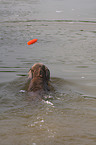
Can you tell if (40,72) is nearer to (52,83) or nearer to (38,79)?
(38,79)

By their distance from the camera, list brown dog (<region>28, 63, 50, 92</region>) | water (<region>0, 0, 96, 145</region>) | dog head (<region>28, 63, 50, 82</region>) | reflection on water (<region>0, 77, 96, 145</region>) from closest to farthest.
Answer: reflection on water (<region>0, 77, 96, 145</region>) → water (<region>0, 0, 96, 145</region>) → brown dog (<region>28, 63, 50, 92</region>) → dog head (<region>28, 63, 50, 82</region>)

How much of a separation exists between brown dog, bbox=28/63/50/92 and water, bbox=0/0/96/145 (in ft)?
0.82

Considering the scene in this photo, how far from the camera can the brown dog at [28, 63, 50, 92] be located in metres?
7.02

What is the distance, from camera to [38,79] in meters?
7.22

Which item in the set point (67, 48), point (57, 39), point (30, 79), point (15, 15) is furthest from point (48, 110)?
point (15, 15)

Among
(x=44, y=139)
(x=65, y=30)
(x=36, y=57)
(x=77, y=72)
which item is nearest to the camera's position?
(x=44, y=139)

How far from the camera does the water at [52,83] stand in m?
5.03

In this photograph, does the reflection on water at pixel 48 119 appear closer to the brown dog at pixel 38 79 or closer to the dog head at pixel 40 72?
the brown dog at pixel 38 79

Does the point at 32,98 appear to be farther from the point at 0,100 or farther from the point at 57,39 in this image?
the point at 57,39

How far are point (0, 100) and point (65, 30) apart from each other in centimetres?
1032

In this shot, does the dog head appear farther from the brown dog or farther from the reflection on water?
the reflection on water

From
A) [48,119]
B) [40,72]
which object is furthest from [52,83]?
[48,119]

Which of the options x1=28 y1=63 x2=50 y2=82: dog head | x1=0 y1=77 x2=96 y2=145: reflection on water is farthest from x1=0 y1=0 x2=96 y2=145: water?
x1=28 y1=63 x2=50 y2=82: dog head

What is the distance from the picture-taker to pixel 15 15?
823 inches
